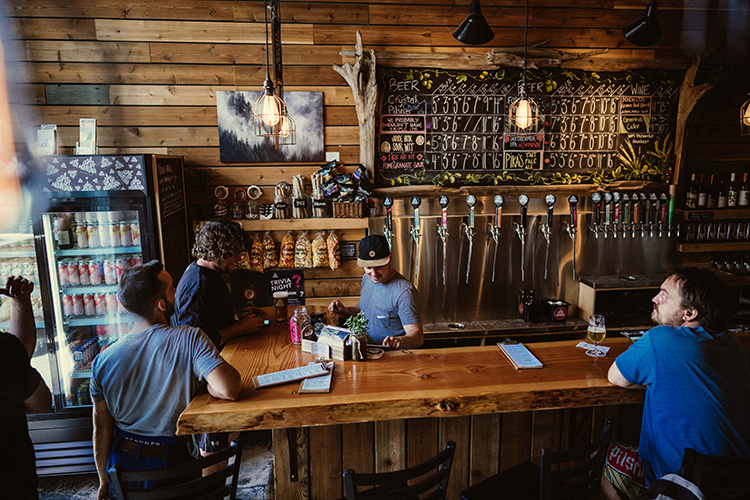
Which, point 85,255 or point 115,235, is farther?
point 85,255

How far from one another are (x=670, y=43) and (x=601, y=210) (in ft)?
5.88

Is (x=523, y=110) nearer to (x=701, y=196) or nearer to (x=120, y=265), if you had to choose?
(x=701, y=196)

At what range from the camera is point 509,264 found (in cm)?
448

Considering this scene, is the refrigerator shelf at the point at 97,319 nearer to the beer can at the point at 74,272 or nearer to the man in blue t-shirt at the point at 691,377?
the beer can at the point at 74,272

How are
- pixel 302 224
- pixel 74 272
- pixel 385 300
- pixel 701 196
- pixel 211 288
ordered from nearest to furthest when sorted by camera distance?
pixel 211 288 < pixel 385 300 < pixel 74 272 < pixel 302 224 < pixel 701 196

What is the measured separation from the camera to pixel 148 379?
2061 millimetres

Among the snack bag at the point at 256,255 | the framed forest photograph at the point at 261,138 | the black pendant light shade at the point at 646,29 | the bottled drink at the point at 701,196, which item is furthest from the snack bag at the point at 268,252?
the bottled drink at the point at 701,196

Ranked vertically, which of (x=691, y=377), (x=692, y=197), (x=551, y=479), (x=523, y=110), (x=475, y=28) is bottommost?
(x=551, y=479)

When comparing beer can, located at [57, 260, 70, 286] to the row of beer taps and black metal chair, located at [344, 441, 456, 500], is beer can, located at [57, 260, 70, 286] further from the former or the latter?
black metal chair, located at [344, 441, 456, 500]

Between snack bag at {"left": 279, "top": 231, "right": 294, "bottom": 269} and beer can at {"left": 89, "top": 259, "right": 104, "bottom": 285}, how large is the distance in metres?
1.39

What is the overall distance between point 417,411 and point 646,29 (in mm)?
3463

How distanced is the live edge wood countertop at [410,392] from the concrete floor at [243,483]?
1.28 meters

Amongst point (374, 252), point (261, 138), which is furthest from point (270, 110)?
point (261, 138)

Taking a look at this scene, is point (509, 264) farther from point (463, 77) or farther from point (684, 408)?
point (684, 408)
